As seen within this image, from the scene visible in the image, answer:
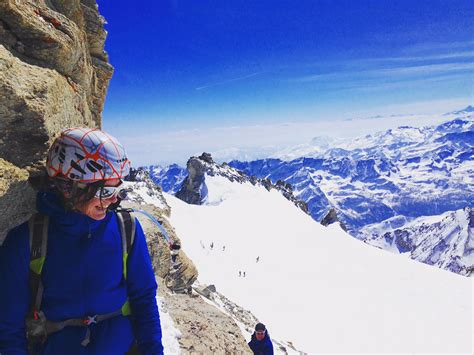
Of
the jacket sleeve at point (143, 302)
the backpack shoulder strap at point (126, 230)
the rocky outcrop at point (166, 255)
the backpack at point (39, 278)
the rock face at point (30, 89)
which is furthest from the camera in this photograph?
the rocky outcrop at point (166, 255)

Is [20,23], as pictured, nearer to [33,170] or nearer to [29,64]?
[29,64]

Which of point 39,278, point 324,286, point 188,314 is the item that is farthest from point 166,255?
point 324,286

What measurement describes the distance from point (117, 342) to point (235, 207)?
66.7 meters

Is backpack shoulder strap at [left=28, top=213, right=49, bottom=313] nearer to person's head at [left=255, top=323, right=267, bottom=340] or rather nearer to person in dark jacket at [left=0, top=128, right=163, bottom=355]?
person in dark jacket at [left=0, top=128, right=163, bottom=355]

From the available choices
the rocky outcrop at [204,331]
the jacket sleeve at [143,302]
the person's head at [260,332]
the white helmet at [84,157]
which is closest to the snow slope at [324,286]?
the person's head at [260,332]

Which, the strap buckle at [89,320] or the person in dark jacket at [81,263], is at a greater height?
the person in dark jacket at [81,263]

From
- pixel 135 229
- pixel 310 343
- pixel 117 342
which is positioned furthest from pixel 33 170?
pixel 310 343

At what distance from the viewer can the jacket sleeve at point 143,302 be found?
184 inches

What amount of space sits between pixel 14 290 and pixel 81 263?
69cm

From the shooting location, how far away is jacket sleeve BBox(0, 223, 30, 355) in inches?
152

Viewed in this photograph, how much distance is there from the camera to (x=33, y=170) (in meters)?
5.93

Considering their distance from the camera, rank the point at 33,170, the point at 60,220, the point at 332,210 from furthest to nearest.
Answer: the point at 332,210
the point at 33,170
the point at 60,220

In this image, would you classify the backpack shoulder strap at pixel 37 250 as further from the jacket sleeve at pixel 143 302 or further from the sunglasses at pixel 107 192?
the jacket sleeve at pixel 143 302

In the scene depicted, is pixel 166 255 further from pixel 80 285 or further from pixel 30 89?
pixel 80 285
